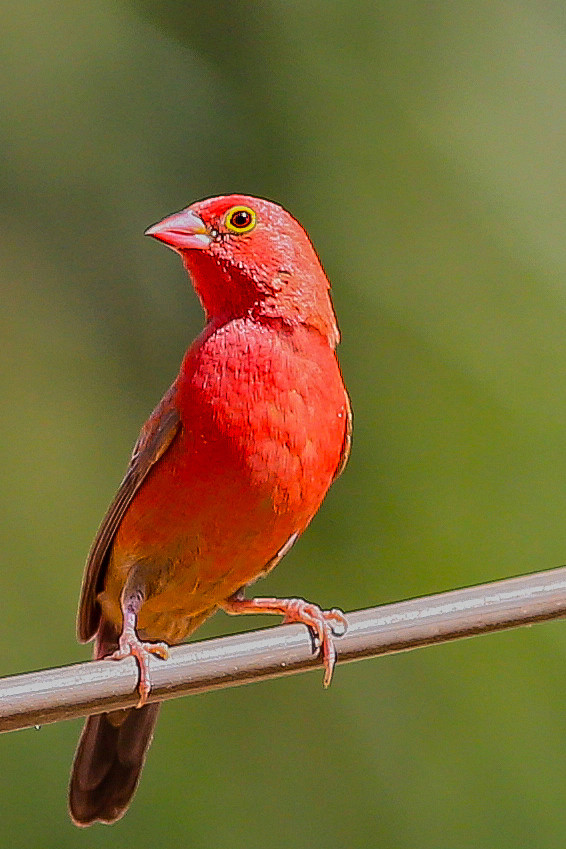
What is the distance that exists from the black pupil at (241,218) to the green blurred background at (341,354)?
5.50ft

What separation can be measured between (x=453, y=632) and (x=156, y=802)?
2884mm

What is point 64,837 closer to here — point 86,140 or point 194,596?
point 194,596

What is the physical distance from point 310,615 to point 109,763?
918mm

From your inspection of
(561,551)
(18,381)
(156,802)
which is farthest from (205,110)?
(156,802)

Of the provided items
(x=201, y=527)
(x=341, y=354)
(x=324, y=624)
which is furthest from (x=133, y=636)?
(x=341, y=354)

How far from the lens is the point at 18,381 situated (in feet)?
15.5

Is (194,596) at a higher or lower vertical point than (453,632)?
lower

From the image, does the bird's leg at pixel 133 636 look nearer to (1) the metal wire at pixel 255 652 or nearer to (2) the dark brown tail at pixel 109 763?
(1) the metal wire at pixel 255 652

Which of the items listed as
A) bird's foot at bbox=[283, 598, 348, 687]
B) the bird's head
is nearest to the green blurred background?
bird's foot at bbox=[283, 598, 348, 687]

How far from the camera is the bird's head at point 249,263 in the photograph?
2.59m

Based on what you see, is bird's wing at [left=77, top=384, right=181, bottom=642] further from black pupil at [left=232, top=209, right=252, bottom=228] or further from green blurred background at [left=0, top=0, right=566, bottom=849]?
green blurred background at [left=0, top=0, right=566, bottom=849]

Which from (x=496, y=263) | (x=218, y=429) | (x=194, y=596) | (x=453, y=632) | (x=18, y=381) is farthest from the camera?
(x=18, y=381)

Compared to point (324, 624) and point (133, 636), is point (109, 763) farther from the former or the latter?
point (324, 624)

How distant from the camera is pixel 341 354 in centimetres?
450
